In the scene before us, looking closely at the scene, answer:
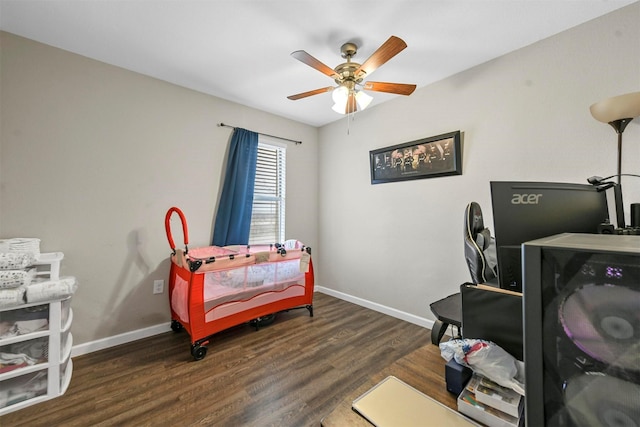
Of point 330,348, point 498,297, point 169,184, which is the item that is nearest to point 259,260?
point 330,348

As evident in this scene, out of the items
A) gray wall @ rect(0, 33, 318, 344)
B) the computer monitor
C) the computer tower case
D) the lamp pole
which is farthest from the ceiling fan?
the computer tower case

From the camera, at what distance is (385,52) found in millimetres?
1549

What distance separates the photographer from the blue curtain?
2.75 meters

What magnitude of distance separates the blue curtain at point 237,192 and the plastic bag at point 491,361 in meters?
2.53

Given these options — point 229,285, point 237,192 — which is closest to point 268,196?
point 237,192

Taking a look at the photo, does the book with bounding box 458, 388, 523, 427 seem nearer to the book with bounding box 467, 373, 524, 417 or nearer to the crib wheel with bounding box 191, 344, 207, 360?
the book with bounding box 467, 373, 524, 417

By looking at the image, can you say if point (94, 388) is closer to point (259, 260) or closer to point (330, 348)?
point (259, 260)

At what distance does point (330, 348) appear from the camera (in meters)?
2.12

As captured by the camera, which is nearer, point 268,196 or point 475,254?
point 475,254

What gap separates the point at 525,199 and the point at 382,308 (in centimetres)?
249

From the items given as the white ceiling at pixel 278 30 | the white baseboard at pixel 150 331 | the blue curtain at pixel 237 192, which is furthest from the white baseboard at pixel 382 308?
the white ceiling at pixel 278 30

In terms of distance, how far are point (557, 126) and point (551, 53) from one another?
557 millimetres

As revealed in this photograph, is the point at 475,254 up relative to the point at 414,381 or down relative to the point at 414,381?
up

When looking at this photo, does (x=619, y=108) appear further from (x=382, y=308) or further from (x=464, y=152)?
(x=382, y=308)
